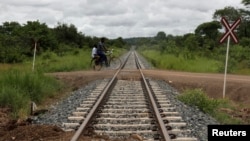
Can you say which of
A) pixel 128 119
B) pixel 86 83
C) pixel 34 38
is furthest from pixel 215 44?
pixel 128 119

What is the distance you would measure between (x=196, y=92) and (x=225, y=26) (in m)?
3.67

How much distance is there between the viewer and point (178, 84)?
18.0 metres

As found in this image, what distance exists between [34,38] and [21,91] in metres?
18.3

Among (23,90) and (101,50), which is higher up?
(101,50)

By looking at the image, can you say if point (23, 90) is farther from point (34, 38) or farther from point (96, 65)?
point (34, 38)

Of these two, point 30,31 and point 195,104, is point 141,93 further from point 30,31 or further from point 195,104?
point 30,31

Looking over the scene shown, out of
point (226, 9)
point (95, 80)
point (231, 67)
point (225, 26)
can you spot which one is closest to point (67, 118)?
point (225, 26)

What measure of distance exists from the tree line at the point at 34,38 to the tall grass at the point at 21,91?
21.9 ft

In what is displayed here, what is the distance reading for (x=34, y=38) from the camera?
3044 cm

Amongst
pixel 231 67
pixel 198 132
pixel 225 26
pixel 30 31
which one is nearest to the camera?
pixel 198 132

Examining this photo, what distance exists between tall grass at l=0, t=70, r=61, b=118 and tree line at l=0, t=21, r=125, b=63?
21.9 feet

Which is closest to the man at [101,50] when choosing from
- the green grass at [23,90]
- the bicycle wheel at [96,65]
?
the bicycle wheel at [96,65]

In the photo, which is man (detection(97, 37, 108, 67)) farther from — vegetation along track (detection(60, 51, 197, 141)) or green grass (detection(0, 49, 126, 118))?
vegetation along track (detection(60, 51, 197, 141))

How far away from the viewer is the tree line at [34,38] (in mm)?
34500
